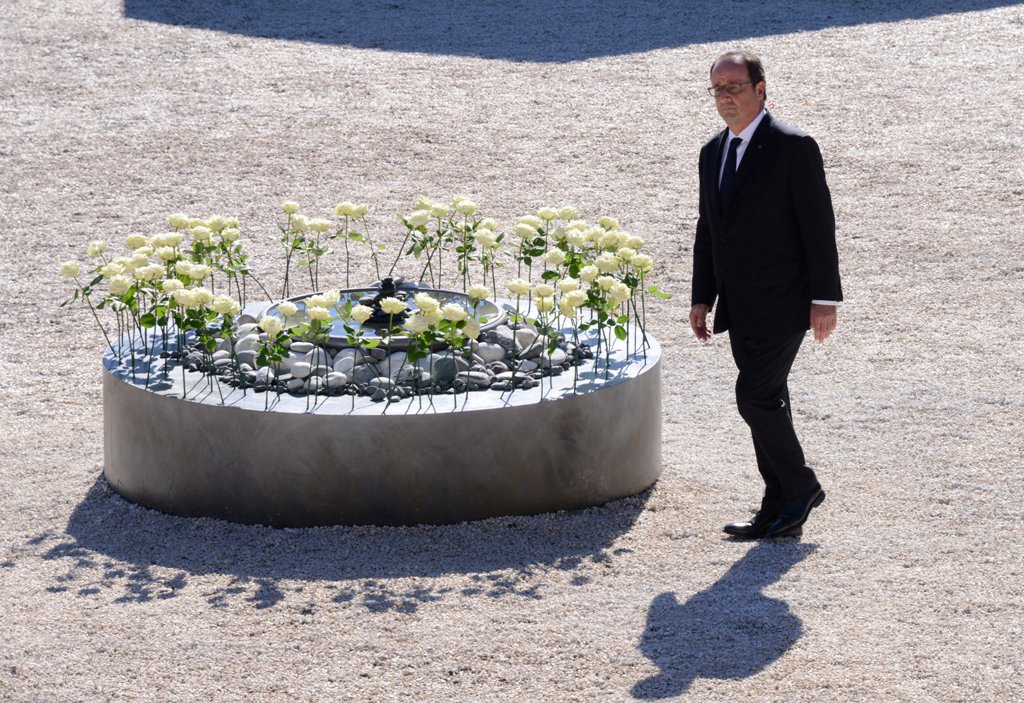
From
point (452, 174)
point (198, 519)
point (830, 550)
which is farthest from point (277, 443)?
point (452, 174)

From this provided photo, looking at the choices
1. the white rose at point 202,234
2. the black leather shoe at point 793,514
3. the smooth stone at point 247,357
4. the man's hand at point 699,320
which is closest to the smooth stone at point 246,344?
the smooth stone at point 247,357

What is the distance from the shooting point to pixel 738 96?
18.0ft

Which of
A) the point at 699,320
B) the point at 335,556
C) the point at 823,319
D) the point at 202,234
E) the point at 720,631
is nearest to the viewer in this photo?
the point at 720,631

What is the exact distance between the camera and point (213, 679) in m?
4.70

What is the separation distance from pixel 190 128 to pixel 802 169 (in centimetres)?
888

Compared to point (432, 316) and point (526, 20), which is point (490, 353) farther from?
point (526, 20)

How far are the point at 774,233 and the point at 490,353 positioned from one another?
1.49 meters

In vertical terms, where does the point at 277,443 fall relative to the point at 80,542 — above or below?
above

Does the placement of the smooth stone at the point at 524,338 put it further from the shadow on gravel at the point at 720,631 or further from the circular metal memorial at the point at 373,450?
the shadow on gravel at the point at 720,631

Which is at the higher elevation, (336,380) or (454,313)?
(454,313)

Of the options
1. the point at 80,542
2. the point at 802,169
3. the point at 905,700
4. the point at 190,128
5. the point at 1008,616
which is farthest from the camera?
the point at 190,128

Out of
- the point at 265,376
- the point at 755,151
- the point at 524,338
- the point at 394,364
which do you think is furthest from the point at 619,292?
the point at 265,376

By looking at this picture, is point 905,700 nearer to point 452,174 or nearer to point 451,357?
point 451,357

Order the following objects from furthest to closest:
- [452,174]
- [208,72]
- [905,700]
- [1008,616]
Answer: [208,72]
[452,174]
[1008,616]
[905,700]
